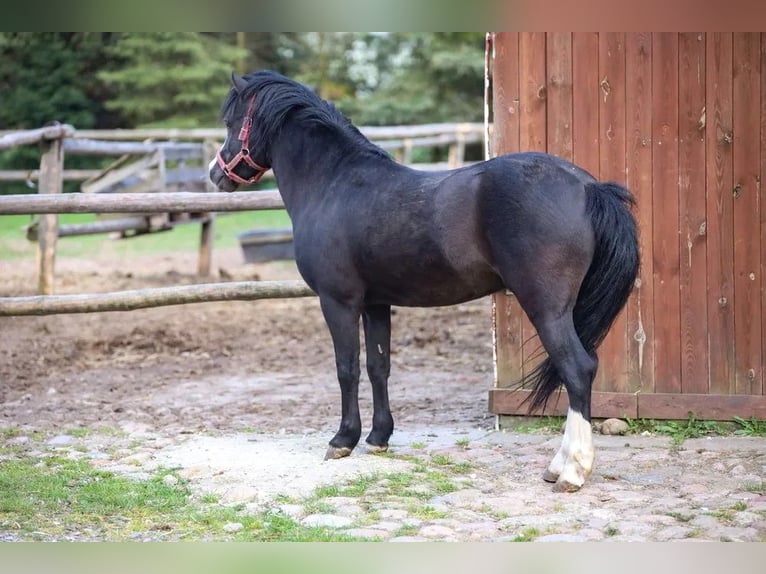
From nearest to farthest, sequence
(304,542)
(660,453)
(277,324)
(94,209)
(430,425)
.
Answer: (304,542) → (660,453) → (430,425) → (94,209) → (277,324)

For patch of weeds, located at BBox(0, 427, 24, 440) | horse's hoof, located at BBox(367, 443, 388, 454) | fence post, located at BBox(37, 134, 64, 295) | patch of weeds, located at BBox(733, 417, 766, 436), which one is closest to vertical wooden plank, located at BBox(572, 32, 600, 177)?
patch of weeds, located at BBox(733, 417, 766, 436)

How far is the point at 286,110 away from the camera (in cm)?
482

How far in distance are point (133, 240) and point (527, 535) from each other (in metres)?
12.6

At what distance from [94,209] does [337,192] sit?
2075 mm

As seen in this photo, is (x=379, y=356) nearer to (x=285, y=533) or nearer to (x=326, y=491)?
(x=326, y=491)

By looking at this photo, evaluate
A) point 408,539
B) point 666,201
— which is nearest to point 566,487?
point 408,539

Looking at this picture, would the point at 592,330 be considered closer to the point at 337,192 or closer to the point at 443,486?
the point at 443,486

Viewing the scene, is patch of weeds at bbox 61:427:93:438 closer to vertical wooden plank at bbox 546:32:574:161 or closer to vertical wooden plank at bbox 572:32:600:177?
vertical wooden plank at bbox 546:32:574:161

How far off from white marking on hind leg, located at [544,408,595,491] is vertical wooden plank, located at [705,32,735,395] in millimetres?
1384

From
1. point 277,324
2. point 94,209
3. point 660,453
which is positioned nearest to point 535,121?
point 660,453

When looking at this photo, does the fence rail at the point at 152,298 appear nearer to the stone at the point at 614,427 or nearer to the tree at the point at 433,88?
the stone at the point at 614,427

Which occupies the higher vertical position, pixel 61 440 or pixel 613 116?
pixel 613 116

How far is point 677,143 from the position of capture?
5.10 metres

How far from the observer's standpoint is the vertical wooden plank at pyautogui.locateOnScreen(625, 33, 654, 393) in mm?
5117
